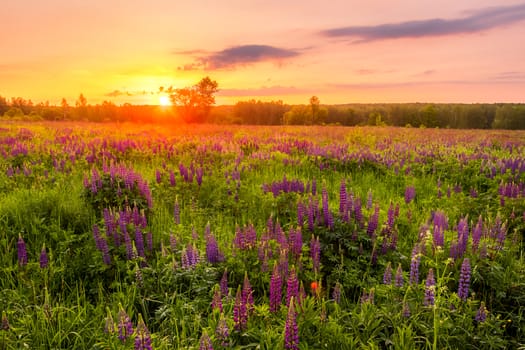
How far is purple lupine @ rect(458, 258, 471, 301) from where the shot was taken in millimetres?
3073

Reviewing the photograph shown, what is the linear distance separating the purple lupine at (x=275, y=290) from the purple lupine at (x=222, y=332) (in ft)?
1.59

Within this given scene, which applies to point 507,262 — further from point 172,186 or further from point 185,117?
point 185,117

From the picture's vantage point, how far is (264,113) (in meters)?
123

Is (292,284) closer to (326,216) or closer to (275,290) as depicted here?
(275,290)

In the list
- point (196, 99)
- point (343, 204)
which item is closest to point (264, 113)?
point (196, 99)

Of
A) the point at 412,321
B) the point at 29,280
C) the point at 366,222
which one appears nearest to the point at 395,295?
the point at 412,321

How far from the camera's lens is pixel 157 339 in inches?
108

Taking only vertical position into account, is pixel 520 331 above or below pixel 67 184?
below

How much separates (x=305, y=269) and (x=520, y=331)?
195cm

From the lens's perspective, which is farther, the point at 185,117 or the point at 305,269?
the point at 185,117

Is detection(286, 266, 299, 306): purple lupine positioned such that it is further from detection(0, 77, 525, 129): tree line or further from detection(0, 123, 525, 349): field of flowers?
detection(0, 77, 525, 129): tree line

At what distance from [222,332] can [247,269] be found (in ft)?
4.35

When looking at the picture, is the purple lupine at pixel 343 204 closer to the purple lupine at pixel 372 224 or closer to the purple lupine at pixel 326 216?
the purple lupine at pixel 326 216

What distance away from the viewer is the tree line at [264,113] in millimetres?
68500
